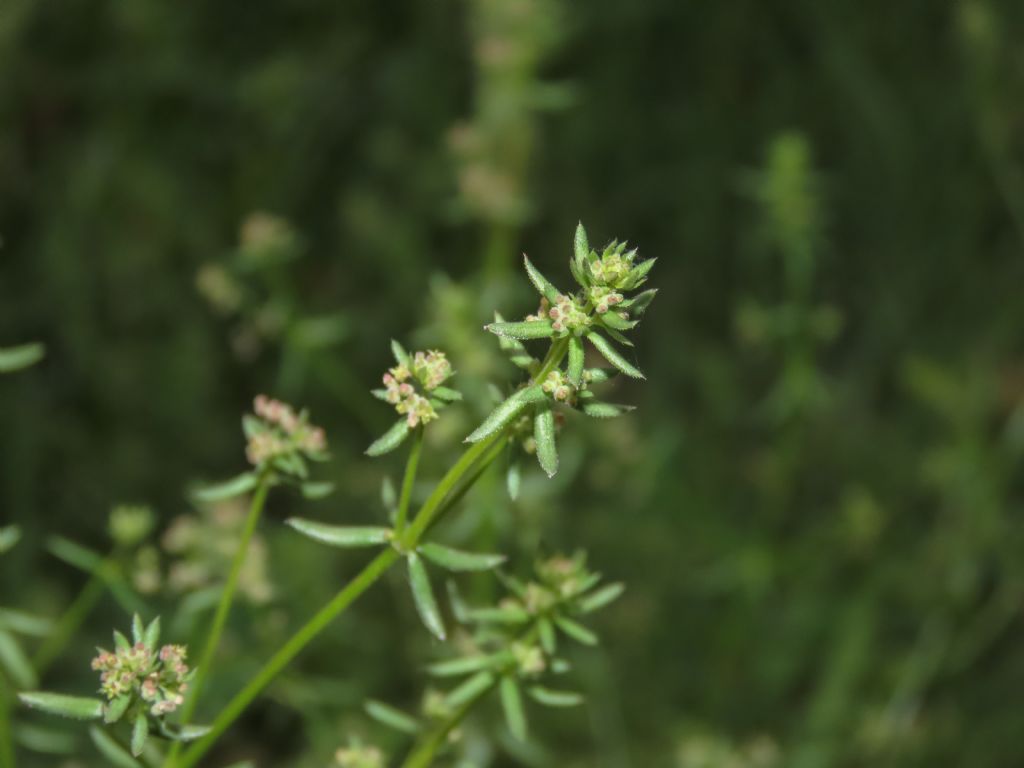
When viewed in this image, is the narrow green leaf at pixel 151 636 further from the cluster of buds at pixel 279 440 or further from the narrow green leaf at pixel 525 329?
the narrow green leaf at pixel 525 329

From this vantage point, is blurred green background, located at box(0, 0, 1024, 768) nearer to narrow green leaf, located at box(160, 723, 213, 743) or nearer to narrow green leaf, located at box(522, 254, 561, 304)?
narrow green leaf, located at box(160, 723, 213, 743)

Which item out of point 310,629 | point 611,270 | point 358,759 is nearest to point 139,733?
point 310,629

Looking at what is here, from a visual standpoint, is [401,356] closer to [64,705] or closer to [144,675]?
[144,675]

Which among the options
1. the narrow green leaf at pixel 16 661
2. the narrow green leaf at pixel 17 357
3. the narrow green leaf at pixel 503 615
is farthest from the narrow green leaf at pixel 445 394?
the narrow green leaf at pixel 16 661

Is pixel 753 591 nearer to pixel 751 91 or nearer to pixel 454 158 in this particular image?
pixel 454 158

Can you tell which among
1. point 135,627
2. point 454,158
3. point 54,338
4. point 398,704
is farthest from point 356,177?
point 135,627
